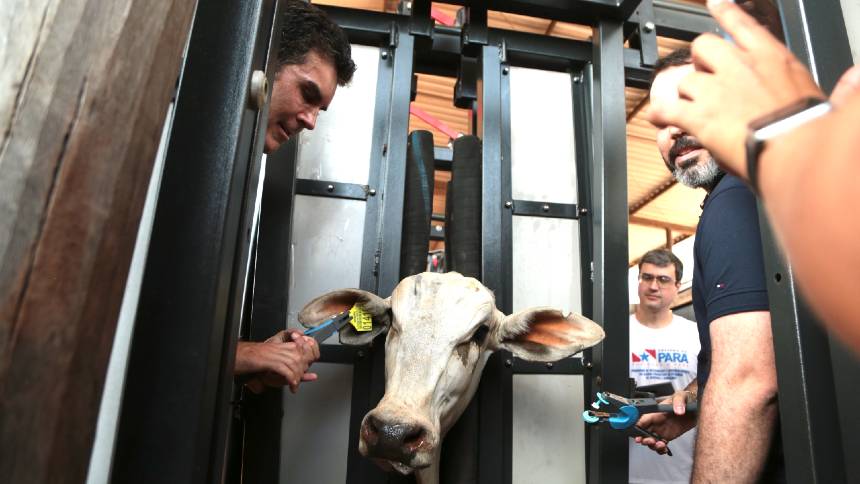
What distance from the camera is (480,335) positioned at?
1976mm

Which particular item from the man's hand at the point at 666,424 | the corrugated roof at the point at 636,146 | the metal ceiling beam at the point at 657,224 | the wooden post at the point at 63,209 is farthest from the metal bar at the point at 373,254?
the metal ceiling beam at the point at 657,224

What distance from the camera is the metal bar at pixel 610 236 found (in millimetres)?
1939

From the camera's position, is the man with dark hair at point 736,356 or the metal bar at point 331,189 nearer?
the man with dark hair at point 736,356

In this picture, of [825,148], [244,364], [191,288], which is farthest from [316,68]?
[825,148]

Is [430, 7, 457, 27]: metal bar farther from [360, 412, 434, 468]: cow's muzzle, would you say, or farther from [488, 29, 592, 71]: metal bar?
[360, 412, 434, 468]: cow's muzzle

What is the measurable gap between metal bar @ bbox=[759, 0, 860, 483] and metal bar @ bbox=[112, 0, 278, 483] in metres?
0.96

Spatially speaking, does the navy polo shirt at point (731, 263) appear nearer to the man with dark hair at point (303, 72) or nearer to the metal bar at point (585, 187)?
the metal bar at point (585, 187)

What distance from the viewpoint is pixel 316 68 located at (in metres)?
2.18

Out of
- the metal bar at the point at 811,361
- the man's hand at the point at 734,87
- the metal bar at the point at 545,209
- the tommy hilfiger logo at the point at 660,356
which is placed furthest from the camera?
the tommy hilfiger logo at the point at 660,356

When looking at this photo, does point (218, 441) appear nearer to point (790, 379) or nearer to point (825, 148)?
point (825, 148)

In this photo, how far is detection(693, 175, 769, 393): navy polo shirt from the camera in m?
1.46

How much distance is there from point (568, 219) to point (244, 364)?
1483 mm

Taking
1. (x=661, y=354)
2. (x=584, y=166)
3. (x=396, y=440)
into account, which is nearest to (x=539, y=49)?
(x=584, y=166)

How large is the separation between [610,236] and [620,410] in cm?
67
